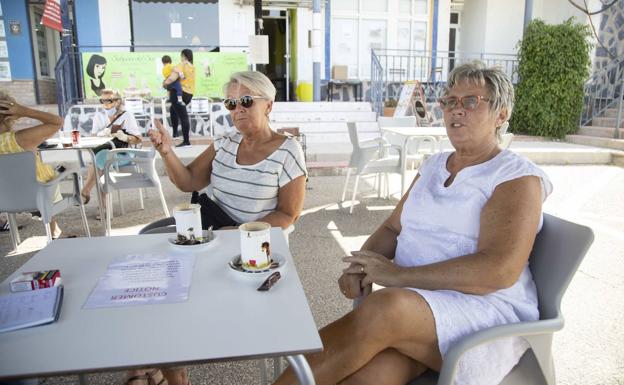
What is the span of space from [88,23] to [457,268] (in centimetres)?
1144

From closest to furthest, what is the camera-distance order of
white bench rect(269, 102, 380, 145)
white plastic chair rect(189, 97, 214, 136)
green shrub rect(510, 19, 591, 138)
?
white plastic chair rect(189, 97, 214, 136) < white bench rect(269, 102, 380, 145) < green shrub rect(510, 19, 591, 138)

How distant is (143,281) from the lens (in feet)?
3.88

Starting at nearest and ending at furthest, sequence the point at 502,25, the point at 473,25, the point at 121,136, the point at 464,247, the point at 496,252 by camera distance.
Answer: the point at 496,252, the point at 464,247, the point at 121,136, the point at 502,25, the point at 473,25

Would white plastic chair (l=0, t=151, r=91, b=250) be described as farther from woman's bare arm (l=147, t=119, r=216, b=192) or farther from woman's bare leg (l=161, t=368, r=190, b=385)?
woman's bare leg (l=161, t=368, r=190, b=385)

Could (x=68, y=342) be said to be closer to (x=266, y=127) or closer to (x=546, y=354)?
(x=546, y=354)

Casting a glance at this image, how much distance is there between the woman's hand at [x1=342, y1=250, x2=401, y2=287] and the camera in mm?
1396

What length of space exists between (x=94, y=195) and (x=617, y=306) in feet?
17.3

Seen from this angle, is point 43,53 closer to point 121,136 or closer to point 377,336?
point 121,136

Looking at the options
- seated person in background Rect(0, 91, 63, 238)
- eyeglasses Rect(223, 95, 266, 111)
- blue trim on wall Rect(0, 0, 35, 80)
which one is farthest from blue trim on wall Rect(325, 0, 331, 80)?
eyeglasses Rect(223, 95, 266, 111)

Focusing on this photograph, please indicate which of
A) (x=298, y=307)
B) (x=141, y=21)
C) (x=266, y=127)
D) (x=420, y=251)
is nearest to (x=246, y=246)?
(x=298, y=307)

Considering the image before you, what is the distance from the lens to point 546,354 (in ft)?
4.00

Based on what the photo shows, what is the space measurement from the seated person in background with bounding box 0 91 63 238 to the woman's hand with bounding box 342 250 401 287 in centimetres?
258

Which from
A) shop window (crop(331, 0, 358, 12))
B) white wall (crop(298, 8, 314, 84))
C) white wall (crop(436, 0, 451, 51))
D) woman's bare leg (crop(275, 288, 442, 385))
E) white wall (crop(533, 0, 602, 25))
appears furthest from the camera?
white wall (crop(533, 0, 602, 25))

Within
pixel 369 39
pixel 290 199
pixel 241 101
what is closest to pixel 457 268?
pixel 290 199
